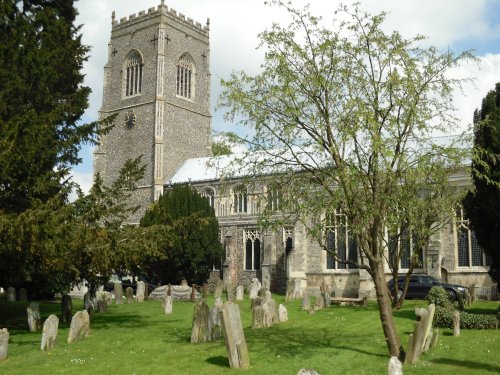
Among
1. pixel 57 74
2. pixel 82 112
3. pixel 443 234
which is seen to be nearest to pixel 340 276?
pixel 443 234

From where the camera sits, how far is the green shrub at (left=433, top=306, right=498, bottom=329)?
1358 centimetres

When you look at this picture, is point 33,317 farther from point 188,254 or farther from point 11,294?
point 188,254

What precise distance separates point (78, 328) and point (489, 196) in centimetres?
1129

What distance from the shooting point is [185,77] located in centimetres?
4509

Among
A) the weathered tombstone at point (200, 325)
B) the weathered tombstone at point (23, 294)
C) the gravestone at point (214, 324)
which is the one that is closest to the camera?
the weathered tombstone at point (200, 325)

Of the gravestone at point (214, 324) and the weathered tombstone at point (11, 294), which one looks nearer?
the gravestone at point (214, 324)

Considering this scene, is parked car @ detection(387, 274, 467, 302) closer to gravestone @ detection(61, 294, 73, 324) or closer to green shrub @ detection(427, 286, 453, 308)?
green shrub @ detection(427, 286, 453, 308)

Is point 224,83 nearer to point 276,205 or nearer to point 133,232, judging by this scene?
point 276,205

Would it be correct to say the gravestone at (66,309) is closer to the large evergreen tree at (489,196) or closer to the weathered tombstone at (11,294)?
the weathered tombstone at (11,294)

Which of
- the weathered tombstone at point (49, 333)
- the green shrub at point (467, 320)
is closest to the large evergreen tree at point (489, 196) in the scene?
the green shrub at point (467, 320)

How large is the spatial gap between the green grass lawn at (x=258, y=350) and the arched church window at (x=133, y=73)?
30.9 m

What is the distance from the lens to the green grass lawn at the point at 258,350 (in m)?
9.44

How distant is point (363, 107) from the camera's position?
984 centimetres

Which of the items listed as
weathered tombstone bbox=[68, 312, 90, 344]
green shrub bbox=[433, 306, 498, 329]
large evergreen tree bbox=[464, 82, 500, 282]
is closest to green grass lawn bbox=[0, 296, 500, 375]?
weathered tombstone bbox=[68, 312, 90, 344]
